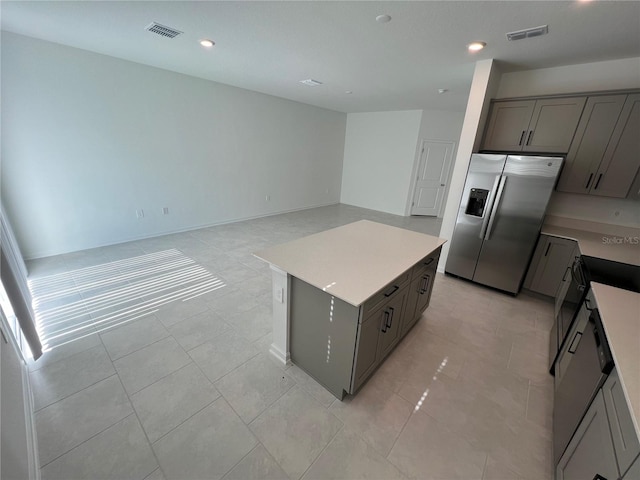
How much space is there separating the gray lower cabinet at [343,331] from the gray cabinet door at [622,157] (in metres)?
2.49

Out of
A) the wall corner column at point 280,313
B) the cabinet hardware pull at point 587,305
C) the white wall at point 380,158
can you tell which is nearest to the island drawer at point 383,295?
the wall corner column at point 280,313

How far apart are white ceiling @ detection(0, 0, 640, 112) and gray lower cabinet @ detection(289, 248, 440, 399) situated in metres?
2.06

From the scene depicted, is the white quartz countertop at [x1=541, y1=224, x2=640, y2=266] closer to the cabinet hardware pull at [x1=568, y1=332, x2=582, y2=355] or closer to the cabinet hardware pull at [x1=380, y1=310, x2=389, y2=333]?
the cabinet hardware pull at [x1=568, y1=332, x2=582, y2=355]

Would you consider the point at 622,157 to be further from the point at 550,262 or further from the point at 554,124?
the point at 550,262

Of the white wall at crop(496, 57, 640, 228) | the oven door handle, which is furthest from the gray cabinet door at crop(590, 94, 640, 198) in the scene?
the oven door handle

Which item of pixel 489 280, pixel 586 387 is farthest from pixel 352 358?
pixel 489 280

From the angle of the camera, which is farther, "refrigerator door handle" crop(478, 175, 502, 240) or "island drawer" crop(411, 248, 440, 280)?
"refrigerator door handle" crop(478, 175, 502, 240)

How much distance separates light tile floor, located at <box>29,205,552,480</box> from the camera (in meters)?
1.38

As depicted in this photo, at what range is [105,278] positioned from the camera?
3094 mm

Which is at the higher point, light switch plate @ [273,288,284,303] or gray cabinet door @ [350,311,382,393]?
light switch plate @ [273,288,284,303]

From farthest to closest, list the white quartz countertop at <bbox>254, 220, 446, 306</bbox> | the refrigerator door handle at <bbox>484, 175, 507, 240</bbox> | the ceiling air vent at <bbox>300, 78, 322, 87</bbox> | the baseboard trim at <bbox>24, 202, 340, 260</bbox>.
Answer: the ceiling air vent at <bbox>300, 78, 322, 87</bbox> → the baseboard trim at <bbox>24, 202, 340, 260</bbox> → the refrigerator door handle at <bbox>484, 175, 507, 240</bbox> → the white quartz countertop at <bbox>254, 220, 446, 306</bbox>

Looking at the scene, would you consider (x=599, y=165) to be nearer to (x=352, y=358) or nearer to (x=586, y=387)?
(x=586, y=387)

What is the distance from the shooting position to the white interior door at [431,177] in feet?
21.0

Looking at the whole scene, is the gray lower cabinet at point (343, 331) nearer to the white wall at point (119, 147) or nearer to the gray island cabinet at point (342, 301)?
the gray island cabinet at point (342, 301)
